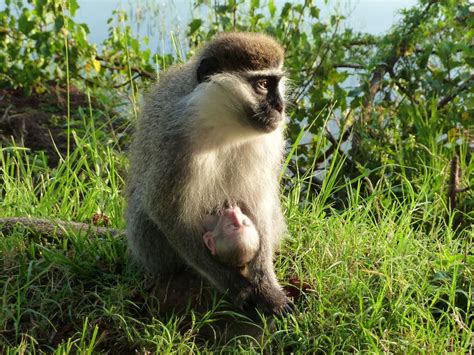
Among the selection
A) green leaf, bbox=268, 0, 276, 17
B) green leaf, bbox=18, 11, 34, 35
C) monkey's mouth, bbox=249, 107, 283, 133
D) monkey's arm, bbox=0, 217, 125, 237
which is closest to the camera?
monkey's mouth, bbox=249, 107, 283, 133

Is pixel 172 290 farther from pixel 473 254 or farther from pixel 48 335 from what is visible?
pixel 473 254

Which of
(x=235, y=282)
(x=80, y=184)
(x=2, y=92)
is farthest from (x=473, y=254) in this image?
(x=2, y=92)

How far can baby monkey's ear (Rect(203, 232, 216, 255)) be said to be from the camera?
3604mm

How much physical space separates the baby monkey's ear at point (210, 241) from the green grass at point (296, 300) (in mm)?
271

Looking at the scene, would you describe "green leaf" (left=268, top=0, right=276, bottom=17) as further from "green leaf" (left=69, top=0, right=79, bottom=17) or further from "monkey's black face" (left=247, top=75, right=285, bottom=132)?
"monkey's black face" (left=247, top=75, right=285, bottom=132)

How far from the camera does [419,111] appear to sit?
5895 millimetres

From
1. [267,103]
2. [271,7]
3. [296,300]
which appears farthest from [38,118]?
[296,300]

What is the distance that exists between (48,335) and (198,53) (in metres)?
1.67

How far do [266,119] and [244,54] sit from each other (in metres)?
0.36

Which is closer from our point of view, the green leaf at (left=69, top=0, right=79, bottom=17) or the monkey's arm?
the monkey's arm

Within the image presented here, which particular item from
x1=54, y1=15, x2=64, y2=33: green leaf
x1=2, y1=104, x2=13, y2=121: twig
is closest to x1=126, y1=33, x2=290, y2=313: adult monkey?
x1=54, y1=15, x2=64, y2=33: green leaf

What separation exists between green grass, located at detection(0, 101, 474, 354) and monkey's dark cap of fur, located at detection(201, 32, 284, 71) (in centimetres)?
115

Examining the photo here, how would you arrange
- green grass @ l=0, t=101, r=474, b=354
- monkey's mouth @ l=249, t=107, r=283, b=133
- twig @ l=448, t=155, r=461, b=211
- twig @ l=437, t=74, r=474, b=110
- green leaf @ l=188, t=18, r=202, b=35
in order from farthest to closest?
1. green leaf @ l=188, t=18, r=202, b=35
2. twig @ l=437, t=74, r=474, b=110
3. twig @ l=448, t=155, r=461, b=211
4. monkey's mouth @ l=249, t=107, r=283, b=133
5. green grass @ l=0, t=101, r=474, b=354

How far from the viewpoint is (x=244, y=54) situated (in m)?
3.55
